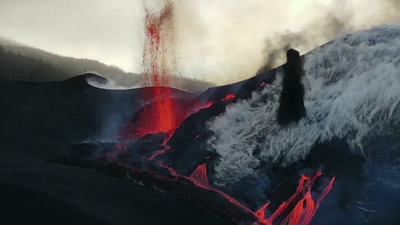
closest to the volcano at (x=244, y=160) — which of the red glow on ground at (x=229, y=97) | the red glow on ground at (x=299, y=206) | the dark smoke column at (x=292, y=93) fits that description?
the red glow on ground at (x=299, y=206)

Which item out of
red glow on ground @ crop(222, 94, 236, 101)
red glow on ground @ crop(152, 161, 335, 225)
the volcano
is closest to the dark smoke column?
the volcano

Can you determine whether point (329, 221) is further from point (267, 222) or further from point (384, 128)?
point (384, 128)

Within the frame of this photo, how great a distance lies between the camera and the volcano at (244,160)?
2027cm

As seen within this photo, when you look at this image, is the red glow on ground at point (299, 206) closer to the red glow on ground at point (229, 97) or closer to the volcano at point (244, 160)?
the volcano at point (244, 160)

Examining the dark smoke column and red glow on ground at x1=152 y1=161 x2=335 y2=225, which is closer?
red glow on ground at x1=152 y1=161 x2=335 y2=225

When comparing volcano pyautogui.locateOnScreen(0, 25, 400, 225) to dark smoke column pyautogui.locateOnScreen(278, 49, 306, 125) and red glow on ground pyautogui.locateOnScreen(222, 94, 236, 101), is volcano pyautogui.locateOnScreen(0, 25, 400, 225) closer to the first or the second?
red glow on ground pyautogui.locateOnScreen(222, 94, 236, 101)

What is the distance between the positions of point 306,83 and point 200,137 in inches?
227

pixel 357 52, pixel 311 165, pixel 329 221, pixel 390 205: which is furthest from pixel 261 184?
pixel 357 52

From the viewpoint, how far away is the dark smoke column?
25.6 metres

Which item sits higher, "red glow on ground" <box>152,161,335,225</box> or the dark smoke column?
the dark smoke column

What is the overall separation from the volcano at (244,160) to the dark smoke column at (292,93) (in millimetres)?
379

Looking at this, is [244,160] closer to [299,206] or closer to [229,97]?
[299,206]

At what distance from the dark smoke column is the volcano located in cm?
38

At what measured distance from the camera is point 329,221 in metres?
20.5
